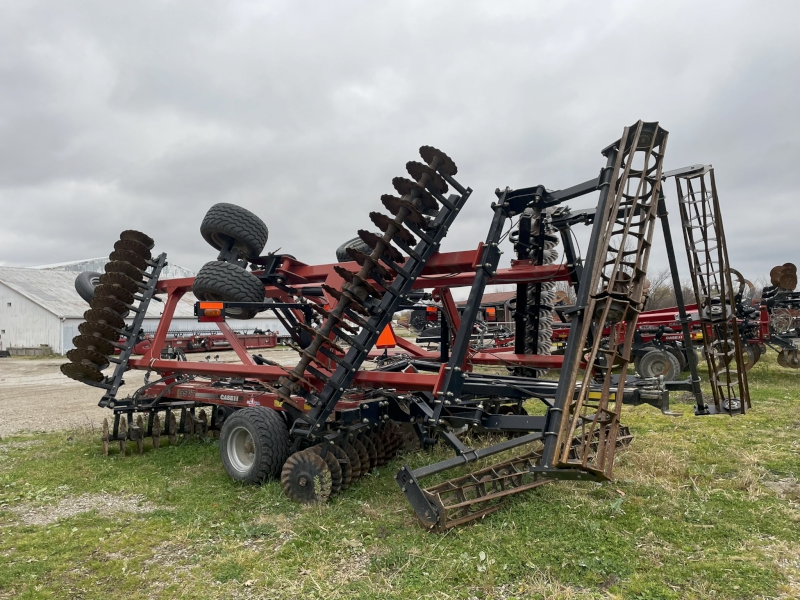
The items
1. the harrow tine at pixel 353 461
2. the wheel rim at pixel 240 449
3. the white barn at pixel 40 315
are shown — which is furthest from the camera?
the white barn at pixel 40 315

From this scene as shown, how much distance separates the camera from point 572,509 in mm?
4648

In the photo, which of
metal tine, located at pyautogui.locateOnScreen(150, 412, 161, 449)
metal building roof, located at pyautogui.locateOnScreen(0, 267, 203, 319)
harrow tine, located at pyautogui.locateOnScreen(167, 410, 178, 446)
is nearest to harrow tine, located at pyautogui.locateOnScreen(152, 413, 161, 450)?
metal tine, located at pyautogui.locateOnScreen(150, 412, 161, 449)

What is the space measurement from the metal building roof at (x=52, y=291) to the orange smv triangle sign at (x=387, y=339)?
2865 centimetres

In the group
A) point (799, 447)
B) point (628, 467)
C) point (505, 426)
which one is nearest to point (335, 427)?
point (505, 426)

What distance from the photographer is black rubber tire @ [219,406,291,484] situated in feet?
17.6

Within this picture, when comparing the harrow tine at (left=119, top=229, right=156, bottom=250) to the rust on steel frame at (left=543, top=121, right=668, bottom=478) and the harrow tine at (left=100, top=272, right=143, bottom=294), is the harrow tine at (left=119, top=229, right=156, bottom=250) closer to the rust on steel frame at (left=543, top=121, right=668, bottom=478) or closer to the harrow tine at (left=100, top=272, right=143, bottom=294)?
the harrow tine at (left=100, top=272, right=143, bottom=294)

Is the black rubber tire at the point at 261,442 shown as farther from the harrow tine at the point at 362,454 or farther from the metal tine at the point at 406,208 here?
the metal tine at the point at 406,208

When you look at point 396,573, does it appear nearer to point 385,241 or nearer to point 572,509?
point 572,509

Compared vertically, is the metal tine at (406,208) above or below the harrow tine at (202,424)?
above

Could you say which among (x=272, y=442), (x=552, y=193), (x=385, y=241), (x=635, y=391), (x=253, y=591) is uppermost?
(x=552, y=193)

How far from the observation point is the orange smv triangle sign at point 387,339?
727 centimetres

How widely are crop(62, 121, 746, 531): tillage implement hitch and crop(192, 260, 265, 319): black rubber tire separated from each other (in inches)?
0.6

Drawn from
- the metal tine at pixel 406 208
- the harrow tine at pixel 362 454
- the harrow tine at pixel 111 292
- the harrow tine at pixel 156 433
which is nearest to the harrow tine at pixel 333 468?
the harrow tine at pixel 362 454

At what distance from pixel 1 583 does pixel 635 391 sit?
4786 mm
